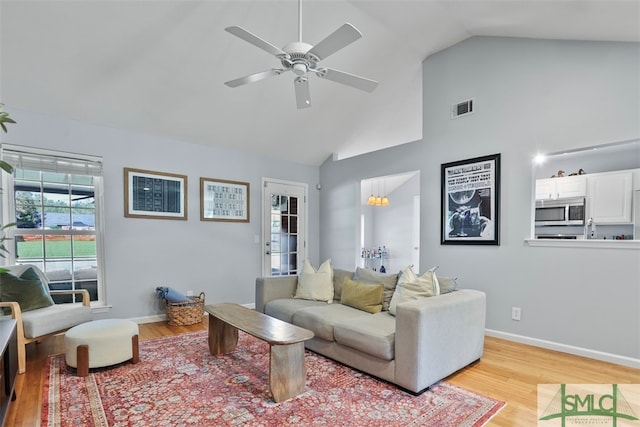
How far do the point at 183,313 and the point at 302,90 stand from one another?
296 cm

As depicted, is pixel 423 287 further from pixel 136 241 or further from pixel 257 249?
pixel 136 241

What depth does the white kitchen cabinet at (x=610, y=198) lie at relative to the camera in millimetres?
4109

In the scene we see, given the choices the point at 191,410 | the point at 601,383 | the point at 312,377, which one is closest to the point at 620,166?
the point at 601,383

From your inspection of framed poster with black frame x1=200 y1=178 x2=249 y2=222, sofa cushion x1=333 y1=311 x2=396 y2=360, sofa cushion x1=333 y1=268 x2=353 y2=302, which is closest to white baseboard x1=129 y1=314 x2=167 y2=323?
framed poster with black frame x1=200 y1=178 x2=249 y2=222

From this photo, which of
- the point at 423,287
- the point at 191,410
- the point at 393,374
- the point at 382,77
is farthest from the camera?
the point at 382,77

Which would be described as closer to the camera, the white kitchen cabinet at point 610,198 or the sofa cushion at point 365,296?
the sofa cushion at point 365,296

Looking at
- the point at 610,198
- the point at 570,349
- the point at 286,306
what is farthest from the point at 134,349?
the point at 610,198

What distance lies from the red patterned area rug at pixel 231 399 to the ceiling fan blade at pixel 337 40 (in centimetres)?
229

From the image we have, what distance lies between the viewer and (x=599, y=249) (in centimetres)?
289

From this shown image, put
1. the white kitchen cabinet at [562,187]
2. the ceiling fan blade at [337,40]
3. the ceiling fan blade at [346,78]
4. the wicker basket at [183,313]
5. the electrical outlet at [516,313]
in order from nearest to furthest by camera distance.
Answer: the ceiling fan blade at [337,40], the ceiling fan blade at [346,78], the electrical outlet at [516,313], the wicker basket at [183,313], the white kitchen cabinet at [562,187]

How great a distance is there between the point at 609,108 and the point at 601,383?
2.27 metres

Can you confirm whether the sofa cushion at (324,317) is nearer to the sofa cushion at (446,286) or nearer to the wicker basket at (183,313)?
the sofa cushion at (446,286)

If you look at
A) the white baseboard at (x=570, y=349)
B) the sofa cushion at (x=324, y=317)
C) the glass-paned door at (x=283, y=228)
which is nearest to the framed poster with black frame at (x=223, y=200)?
the glass-paned door at (x=283, y=228)

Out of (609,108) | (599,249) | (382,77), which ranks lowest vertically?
(599,249)
